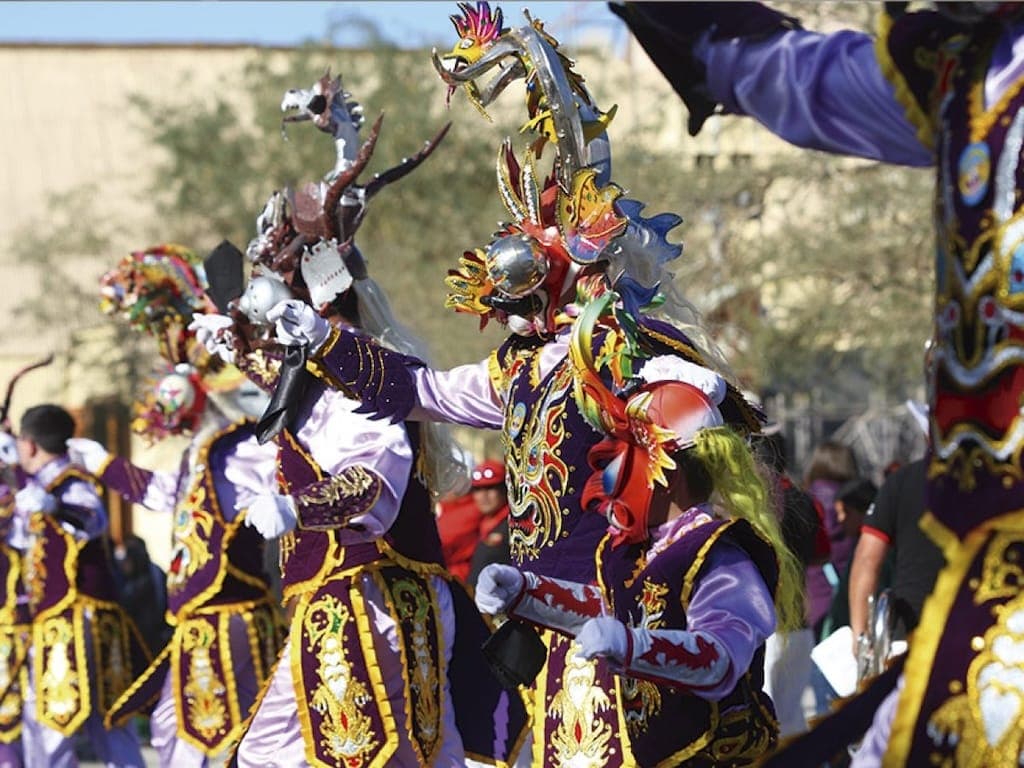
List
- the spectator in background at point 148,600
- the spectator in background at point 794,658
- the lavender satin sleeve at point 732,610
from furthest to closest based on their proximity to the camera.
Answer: the spectator in background at point 148,600 < the spectator in background at point 794,658 < the lavender satin sleeve at point 732,610

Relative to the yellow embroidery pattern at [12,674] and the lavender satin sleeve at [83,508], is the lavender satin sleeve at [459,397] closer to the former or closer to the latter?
the lavender satin sleeve at [83,508]

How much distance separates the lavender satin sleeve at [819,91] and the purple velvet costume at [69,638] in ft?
18.9

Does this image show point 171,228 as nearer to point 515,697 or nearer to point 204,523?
point 204,523

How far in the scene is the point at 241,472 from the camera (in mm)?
6941

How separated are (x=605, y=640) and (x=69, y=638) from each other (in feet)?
17.8

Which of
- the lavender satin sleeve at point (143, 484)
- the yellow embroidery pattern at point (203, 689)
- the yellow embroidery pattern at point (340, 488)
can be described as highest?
the yellow embroidery pattern at point (340, 488)

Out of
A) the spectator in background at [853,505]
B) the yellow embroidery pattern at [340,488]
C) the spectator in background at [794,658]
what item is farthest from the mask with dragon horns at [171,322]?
the spectator in background at [853,505]

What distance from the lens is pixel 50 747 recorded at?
8.09 m

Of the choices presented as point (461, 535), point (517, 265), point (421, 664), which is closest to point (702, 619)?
point (517, 265)

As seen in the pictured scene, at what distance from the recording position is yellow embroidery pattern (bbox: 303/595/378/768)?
524 centimetres

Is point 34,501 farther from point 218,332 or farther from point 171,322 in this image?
point 218,332

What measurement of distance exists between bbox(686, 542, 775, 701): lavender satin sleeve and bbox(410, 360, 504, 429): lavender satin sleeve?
121cm

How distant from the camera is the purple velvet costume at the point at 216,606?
691cm

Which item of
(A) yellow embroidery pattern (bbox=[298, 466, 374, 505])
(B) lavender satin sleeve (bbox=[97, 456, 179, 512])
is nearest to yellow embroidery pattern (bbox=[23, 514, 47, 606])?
(B) lavender satin sleeve (bbox=[97, 456, 179, 512])
